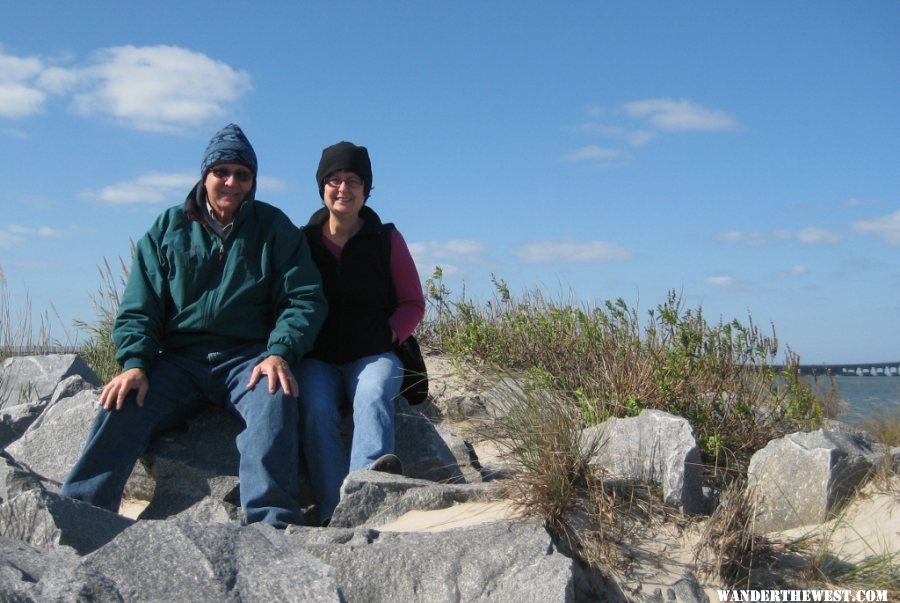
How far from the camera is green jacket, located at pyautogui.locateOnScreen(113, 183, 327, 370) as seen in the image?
15.1 ft

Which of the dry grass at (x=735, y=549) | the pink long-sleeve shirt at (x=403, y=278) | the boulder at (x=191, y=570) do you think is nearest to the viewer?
the boulder at (x=191, y=570)

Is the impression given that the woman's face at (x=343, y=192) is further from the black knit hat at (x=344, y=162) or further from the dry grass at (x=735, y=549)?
the dry grass at (x=735, y=549)

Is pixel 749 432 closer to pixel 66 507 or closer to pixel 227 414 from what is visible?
pixel 227 414

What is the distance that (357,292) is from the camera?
5.00 m

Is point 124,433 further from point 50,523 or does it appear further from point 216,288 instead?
point 50,523

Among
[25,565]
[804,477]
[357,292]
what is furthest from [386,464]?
[804,477]

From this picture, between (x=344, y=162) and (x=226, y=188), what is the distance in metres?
0.67

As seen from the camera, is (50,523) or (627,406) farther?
(627,406)

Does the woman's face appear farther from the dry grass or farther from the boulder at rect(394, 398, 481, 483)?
the dry grass

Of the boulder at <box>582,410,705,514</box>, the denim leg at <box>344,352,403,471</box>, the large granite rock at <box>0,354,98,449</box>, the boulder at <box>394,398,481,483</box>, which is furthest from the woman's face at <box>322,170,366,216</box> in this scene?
the large granite rock at <box>0,354,98,449</box>

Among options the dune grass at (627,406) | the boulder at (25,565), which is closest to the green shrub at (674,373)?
the dune grass at (627,406)

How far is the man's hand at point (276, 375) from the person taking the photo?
14.3 ft

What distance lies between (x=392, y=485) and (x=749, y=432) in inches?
102

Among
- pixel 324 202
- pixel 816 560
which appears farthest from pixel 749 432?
pixel 324 202
